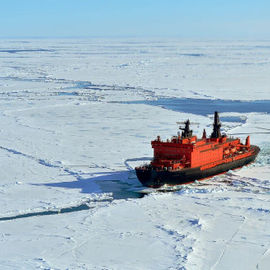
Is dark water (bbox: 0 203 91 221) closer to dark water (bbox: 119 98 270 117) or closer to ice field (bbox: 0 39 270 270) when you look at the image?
ice field (bbox: 0 39 270 270)

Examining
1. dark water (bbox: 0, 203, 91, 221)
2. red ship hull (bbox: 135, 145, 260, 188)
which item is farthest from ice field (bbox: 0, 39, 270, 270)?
red ship hull (bbox: 135, 145, 260, 188)

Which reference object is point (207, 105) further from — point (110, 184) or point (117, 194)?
point (117, 194)

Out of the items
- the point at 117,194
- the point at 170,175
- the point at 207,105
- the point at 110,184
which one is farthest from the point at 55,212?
the point at 207,105

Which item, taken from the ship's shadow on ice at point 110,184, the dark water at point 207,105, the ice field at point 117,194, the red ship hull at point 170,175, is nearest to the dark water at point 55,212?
the ice field at point 117,194

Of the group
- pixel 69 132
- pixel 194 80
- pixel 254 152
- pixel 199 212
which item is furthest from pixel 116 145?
pixel 194 80

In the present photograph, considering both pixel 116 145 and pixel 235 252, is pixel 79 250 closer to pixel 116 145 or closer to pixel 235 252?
pixel 235 252
